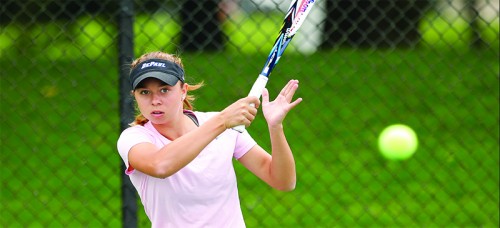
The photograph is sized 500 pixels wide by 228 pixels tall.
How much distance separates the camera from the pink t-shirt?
3168 mm

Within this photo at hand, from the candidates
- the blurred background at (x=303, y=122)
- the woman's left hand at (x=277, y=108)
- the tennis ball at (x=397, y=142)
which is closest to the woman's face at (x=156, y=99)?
the woman's left hand at (x=277, y=108)

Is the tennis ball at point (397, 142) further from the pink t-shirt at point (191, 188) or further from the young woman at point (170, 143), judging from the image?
the pink t-shirt at point (191, 188)

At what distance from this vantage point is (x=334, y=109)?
25.4 ft

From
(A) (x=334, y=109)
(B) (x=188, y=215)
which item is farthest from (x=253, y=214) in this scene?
(B) (x=188, y=215)

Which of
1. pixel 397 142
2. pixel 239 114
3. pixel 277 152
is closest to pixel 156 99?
pixel 239 114

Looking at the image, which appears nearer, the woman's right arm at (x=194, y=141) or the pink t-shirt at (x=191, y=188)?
the woman's right arm at (x=194, y=141)

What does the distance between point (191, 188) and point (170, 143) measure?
0.26 meters

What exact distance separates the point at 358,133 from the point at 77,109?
219 cm

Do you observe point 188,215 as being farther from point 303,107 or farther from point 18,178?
point 303,107

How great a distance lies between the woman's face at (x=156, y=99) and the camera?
3.09 m

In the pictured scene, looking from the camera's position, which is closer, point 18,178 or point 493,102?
point 18,178

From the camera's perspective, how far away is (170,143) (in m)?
2.96

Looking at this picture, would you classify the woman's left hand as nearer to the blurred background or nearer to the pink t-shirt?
the pink t-shirt

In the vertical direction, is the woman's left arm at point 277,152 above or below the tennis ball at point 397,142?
below
